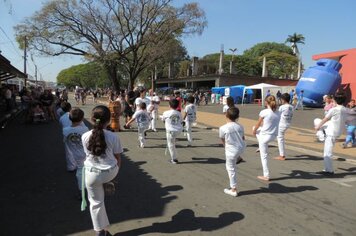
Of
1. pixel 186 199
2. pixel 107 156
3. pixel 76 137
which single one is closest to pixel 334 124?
pixel 186 199

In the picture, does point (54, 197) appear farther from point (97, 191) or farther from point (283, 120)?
point (283, 120)

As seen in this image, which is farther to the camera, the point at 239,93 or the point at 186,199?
the point at 239,93

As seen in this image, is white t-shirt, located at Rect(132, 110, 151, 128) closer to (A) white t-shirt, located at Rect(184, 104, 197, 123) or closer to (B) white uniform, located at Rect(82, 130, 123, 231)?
(A) white t-shirt, located at Rect(184, 104, 197, 123)

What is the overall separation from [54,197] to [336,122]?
5.73 m

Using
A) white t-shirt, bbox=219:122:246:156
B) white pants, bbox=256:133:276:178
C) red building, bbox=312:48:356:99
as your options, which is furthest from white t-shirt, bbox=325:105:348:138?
red building, bbox=312:48:356:99

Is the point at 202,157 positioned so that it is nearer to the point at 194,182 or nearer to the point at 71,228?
the point at 194,182

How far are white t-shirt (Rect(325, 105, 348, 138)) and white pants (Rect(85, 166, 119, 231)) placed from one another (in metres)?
5.24

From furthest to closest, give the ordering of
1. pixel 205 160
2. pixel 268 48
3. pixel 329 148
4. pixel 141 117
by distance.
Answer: pixel 268 48, pixel 141 117, pixel 205 160, pixel 329 148

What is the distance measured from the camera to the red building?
88.6 ft

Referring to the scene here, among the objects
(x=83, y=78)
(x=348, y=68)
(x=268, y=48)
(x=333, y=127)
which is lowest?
(x=333, y=127)

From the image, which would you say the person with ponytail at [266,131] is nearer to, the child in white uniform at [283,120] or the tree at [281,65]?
the child in white uniform at [283,120]

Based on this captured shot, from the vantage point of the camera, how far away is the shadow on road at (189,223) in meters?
4.62

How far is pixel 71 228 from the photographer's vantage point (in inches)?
184

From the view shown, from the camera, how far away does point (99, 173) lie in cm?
417
